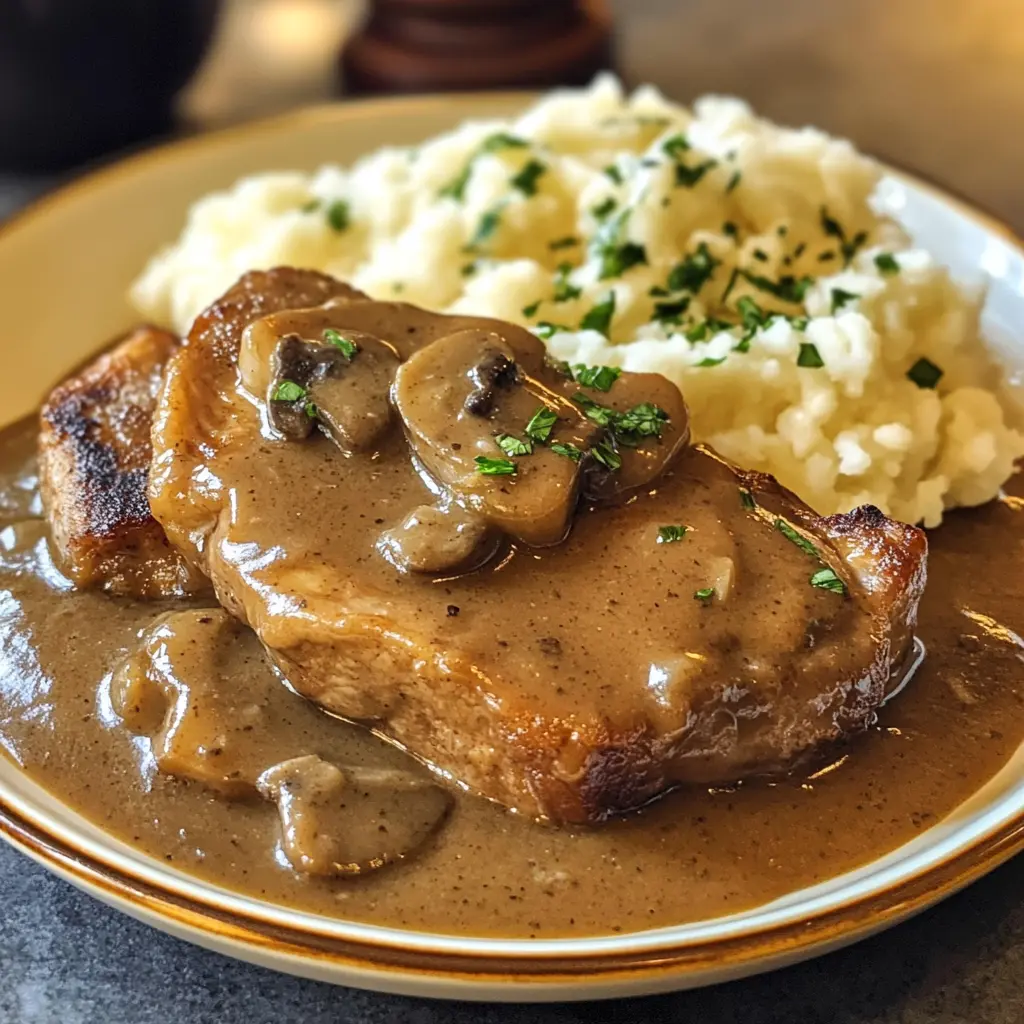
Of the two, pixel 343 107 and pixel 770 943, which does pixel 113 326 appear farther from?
pixel 770 943

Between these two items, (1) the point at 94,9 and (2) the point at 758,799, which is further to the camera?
(1) the point at 94,9

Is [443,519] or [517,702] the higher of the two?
[443,519]

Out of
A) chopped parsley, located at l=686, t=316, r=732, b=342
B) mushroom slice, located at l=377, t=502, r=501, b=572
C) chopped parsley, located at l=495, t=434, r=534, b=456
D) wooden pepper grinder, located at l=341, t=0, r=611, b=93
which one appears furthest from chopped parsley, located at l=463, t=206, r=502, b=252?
wooden pepper grinder, located at l=341, t=0, r=611, b=93

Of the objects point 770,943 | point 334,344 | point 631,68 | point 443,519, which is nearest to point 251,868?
point 443,519

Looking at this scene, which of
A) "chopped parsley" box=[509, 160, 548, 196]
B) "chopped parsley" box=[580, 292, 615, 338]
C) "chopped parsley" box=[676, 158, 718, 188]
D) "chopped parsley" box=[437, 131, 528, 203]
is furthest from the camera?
"chopped parsley" box=[437, 131, 528, 203]

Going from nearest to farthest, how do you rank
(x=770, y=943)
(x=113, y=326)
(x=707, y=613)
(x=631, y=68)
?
1. (x=770, y=943)
2. (x=707, y=613)
3. (x=113, y=326)
4. (x=631, y=68)

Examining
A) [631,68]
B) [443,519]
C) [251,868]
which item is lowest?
[631,68]

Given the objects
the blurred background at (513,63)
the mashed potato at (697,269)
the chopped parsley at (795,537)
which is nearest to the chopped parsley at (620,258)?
the mashed potato at (697,269)

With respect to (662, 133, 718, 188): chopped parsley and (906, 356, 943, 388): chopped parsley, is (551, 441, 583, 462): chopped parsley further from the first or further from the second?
(662, 133, 718, 188): chopped parsley
